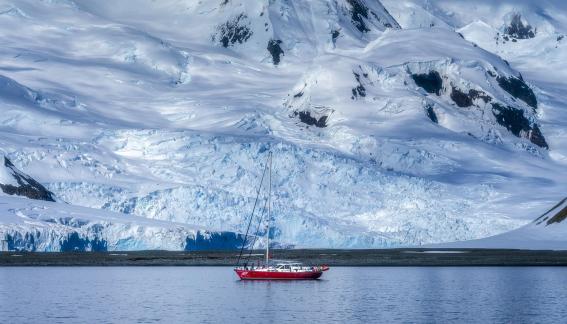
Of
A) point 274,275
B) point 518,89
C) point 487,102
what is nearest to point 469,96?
point 487,102

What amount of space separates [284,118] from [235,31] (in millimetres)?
37960

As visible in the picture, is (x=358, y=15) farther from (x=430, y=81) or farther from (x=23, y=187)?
(x=23, y=187)

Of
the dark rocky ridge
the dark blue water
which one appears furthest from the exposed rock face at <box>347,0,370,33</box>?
the dark blue water

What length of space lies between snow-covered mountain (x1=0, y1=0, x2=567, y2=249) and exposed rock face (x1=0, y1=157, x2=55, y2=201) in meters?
4.05

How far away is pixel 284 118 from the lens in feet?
468

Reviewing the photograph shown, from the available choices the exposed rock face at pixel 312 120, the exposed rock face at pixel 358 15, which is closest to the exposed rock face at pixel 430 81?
the exposed rock face at pixel 312 120

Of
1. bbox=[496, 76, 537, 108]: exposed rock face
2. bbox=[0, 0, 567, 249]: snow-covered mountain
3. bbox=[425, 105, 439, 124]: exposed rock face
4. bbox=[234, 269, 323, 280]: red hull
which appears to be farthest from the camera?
bbox=[496, 76, 537, 108]: exposed rock face

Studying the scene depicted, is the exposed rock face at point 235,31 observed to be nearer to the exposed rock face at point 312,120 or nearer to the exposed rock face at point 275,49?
the exposed rock face at point 275,49

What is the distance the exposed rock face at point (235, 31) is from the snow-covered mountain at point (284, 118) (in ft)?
0.77

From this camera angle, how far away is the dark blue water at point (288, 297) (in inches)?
2140

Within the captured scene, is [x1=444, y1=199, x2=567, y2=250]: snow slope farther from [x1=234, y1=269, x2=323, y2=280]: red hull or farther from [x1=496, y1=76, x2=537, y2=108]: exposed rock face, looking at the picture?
[x1=496, y1=76, x2=537, y2=108]: exposed rock face

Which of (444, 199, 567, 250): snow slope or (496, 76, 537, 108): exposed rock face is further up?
(496, 76, 537, 108): exposed rock face

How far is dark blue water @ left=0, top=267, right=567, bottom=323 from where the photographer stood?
54.3 m

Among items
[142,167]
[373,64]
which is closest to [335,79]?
[373,64]
